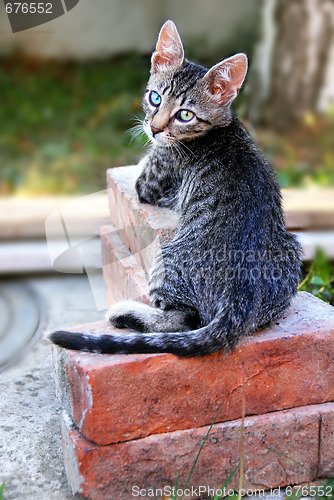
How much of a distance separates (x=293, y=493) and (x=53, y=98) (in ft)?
17.1

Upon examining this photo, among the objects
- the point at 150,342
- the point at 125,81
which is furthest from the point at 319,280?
the point at 125,81

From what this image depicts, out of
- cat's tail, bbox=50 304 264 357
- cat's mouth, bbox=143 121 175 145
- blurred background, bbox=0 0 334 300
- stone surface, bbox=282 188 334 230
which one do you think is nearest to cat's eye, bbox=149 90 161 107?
cat's mouth, bbox=143 121 175 145

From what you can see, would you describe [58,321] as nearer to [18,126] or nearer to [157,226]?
[157,226]

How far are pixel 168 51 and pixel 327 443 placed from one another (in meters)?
1.86

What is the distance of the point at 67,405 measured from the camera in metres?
2.44

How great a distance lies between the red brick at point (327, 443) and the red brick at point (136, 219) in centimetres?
96

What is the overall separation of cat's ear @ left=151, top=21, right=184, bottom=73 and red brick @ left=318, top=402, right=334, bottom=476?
167 cm

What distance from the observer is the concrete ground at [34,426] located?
243cm

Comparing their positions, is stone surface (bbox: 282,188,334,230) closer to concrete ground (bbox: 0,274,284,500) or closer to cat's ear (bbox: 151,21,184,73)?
concrete ground (bbox: 0,274,284,500)

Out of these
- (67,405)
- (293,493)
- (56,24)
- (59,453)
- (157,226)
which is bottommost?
(293,493)

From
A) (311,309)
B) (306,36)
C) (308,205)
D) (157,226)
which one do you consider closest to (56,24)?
(306,36)

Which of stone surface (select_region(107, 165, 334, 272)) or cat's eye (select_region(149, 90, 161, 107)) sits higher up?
cat's eye (select_region(149, 90, 161, 107))

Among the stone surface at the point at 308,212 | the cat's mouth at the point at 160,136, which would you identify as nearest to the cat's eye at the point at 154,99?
the cat's mouth at the point at 160,136

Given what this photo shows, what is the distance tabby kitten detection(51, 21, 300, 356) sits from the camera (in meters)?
2.27
